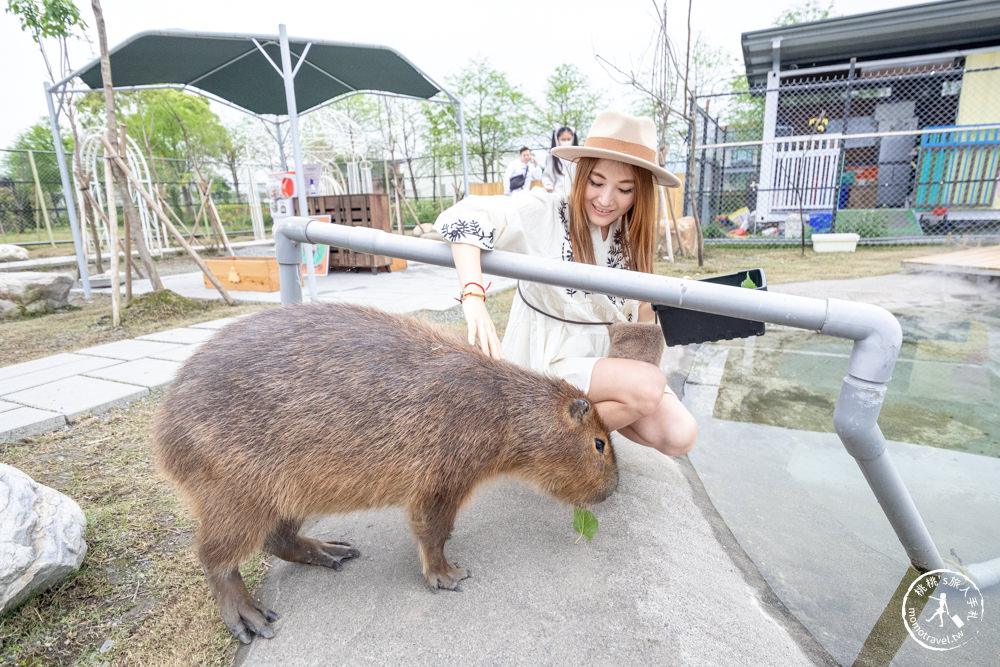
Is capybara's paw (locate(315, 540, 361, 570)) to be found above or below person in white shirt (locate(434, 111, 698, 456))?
below

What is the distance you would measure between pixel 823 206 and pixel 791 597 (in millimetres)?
11574

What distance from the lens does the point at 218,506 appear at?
1556mm

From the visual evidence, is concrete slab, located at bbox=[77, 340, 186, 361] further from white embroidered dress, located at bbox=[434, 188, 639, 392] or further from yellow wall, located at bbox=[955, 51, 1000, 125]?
yellow wall, located at bbox=[955, 51, 1000, 125]

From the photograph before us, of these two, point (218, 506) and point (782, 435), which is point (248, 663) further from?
point (782, 435)

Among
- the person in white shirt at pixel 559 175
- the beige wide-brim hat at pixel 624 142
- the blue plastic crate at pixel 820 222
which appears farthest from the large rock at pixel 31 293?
the blue plastic crate at pixel 820 222

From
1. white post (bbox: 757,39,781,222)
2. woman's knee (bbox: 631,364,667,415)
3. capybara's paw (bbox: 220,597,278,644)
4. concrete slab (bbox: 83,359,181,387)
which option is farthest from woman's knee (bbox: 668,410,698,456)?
white post (bbox: 757,39,781,222)

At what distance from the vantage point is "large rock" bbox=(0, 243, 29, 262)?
11.6 m

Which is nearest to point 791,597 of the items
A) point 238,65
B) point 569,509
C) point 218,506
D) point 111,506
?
point 569,509

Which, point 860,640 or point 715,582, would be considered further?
point 715,582

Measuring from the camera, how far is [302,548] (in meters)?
1.87

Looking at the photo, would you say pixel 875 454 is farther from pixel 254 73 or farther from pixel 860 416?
pixel 254 73

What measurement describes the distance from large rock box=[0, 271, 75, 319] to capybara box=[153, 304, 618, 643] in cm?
669

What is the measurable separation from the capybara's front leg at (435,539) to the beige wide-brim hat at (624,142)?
1.36 m

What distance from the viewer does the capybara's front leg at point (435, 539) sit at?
5.63 feet
